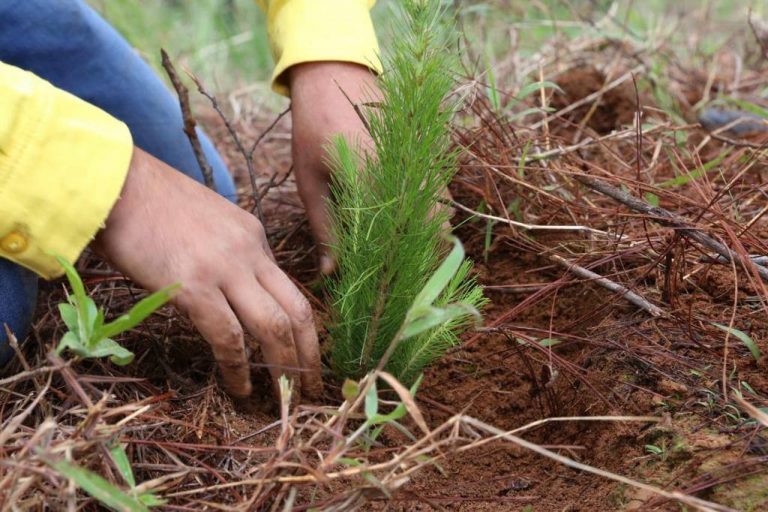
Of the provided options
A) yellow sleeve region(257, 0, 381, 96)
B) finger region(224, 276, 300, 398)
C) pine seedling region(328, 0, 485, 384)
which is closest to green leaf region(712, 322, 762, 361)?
pine seedling region(328, 0, 485, 384)

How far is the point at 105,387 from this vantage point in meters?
1.45

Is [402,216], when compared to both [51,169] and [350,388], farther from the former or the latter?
[51,169]

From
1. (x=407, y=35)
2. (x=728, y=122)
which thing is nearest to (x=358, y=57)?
(x=407, y=35)

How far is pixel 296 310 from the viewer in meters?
1.37

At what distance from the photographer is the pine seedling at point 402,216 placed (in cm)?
124

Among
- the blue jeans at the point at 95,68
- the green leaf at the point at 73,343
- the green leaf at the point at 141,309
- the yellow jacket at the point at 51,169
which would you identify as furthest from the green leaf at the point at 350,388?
the blue jeans at the point at 95,68

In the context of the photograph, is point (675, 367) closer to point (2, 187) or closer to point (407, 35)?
point (407, 35)

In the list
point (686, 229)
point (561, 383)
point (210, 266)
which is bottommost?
point (561, 383)

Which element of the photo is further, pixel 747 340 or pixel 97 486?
pixel 747 340

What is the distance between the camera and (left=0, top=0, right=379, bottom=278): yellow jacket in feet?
4.20

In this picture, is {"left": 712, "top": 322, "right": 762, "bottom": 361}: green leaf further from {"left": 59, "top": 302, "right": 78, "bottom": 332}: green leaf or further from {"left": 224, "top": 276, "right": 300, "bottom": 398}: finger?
{"left": 59, "top": 302, "right": 78, "bottom": 332}: green leaf

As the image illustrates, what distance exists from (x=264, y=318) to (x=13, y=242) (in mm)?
439

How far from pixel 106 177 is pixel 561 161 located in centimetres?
120

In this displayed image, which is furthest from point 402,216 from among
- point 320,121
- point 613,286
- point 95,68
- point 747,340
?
point 95,68
